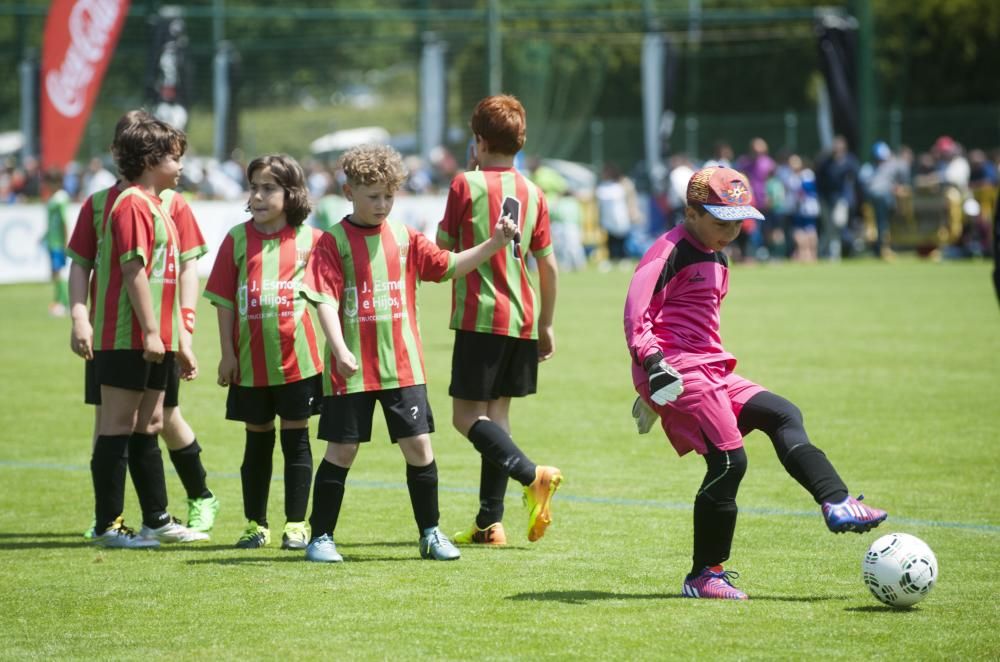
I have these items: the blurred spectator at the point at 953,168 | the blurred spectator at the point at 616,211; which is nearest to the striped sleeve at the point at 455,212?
the blurred spectator at the point at 616,211

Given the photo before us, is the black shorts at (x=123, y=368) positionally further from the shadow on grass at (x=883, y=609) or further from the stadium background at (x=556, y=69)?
the stadium background at (x=556, y=69)

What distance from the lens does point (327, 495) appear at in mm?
6180

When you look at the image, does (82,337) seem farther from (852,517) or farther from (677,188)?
(677,188)

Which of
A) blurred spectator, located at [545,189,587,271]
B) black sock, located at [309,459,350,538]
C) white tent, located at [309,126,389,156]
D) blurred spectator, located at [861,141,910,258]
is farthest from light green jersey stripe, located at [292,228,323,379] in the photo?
white tent, located at [309,126,389,156]

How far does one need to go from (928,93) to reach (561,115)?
18.2 meters

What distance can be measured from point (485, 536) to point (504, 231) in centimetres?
155

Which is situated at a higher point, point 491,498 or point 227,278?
point 227,278

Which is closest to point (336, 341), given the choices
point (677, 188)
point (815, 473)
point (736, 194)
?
point (736, 194)

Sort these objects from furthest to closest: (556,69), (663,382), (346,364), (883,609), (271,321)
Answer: (556,69)
(271,321)
(346,364)
(883,609)
(663,382)

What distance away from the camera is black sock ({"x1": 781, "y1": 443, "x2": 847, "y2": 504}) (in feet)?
17.6

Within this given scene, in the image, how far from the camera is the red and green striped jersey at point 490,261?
261 inches

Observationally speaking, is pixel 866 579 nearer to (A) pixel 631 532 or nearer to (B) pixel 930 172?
(A) pixel 631 532

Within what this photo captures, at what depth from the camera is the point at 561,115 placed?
125ft

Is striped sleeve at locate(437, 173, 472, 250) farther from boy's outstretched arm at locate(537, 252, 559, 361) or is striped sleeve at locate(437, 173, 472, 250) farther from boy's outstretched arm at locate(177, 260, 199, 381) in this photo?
boy's outstretched arm at locate(177, 260, 199, 381)
